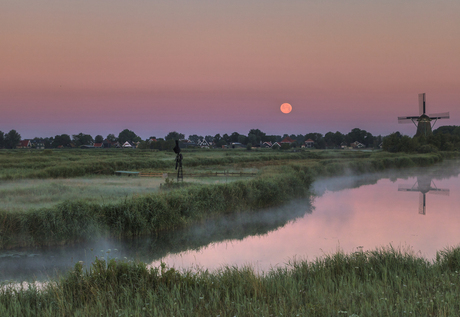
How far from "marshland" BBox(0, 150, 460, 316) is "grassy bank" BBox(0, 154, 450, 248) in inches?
1.6

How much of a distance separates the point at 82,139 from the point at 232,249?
337 feet

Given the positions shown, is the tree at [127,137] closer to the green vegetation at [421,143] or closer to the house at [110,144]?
the house at [110,144]

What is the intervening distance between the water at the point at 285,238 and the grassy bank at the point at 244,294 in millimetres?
620

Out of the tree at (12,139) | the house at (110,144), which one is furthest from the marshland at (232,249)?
the house at (110,144)

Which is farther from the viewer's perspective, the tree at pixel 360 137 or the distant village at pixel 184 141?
the tree at pixel 360 137

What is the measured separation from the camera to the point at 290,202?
20.5 m

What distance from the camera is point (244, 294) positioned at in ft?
18.9

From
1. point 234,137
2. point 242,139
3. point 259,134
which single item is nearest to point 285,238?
point 242,139

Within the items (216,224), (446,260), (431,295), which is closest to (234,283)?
(431,295)

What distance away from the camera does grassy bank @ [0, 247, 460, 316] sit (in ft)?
16.0

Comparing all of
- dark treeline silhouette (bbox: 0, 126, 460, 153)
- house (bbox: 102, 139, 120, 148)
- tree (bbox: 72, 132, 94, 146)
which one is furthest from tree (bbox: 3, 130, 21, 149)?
house (bbox: 102, 139, 120, 148)

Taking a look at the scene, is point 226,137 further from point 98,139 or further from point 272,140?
point 98,139

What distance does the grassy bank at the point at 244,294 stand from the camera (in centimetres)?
488

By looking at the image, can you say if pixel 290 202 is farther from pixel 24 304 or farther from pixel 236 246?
pixel 24 304
